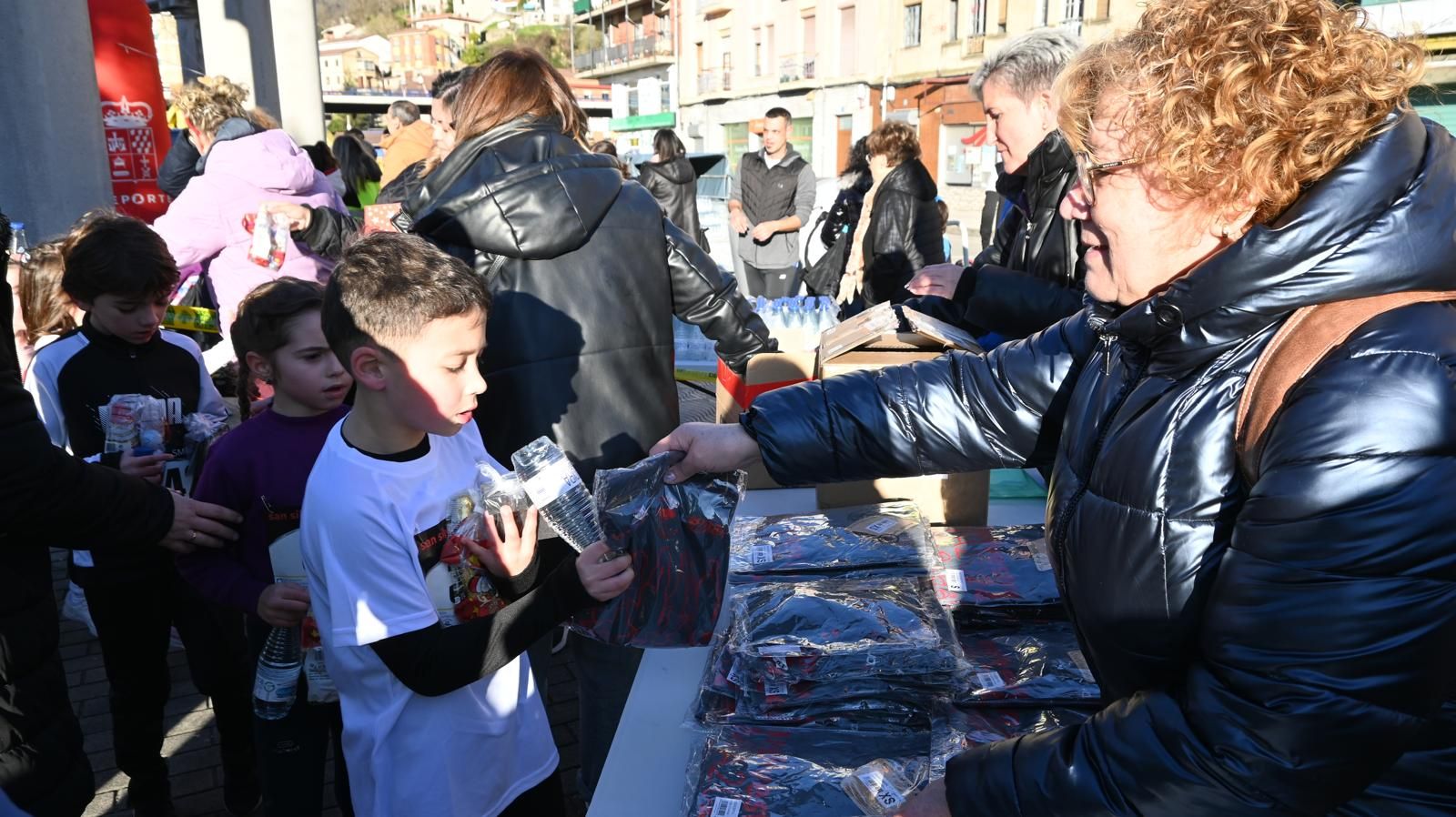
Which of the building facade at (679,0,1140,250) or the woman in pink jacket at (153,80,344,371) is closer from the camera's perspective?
the woman in pink jacket at (153,80,344,371)

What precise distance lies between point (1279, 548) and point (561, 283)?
177 cm

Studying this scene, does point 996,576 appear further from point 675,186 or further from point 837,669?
point 675,186

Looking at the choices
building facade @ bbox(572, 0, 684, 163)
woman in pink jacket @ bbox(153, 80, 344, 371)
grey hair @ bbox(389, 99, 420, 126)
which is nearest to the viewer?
woman in pink jacket @ bbox(153, 80, 344, 371)

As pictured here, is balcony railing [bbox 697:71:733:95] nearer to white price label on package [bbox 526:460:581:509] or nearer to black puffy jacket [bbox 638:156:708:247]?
black puffy jacket [bbox 638:156:708:247]

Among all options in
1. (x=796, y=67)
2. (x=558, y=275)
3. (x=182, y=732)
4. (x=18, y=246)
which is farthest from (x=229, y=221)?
(x=796, y=67)

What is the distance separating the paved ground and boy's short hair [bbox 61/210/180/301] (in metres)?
1.44

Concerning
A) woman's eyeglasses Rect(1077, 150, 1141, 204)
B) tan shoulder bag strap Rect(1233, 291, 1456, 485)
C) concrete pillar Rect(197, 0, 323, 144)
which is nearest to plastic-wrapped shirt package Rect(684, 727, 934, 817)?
tan shoulder bag strap Rect(1233, 291, 1456, 485)

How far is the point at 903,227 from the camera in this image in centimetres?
583

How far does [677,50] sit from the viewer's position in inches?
2083

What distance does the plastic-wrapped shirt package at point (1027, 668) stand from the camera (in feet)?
4.91

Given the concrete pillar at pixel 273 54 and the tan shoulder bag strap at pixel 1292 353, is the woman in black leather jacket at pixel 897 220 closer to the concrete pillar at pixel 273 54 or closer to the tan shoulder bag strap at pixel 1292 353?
the tan shoulder bag strap at pixel 1292 353

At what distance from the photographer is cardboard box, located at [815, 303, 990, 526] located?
224cm

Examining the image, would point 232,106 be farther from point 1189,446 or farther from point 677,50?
point 677,50

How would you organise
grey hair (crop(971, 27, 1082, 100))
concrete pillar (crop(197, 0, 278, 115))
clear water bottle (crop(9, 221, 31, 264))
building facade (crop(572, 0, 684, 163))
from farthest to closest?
building facade (crop(572, 0, 684, 163)), concrete pillar (crop(197, 0, 278, 115)), clear water bottle (crop(9, 221, 31, 264)), grey hair (crop(971, 27, 1082, 100))
